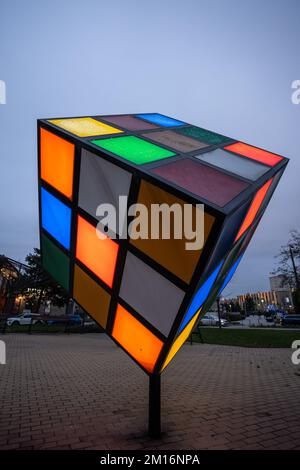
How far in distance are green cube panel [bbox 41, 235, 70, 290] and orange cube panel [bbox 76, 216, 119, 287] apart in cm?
69

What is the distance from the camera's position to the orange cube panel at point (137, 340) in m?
3.52

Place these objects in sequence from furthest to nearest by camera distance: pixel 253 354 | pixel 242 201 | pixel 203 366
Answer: pixel 253 354 → pixel 203 366 → pixel 242 201

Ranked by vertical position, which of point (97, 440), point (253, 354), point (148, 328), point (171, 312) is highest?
point (171, 312)

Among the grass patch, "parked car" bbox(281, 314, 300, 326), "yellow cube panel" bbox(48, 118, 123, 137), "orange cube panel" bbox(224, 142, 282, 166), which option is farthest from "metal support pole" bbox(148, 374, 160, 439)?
"parked car" bbox(281, 314, 300, 326)

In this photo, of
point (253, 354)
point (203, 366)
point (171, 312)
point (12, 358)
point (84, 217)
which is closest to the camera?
point (171, 312)

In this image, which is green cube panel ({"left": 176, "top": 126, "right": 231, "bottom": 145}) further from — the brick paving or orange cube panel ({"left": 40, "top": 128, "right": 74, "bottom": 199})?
the brick paving

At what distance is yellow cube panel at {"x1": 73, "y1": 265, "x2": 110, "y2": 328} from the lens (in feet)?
13.4

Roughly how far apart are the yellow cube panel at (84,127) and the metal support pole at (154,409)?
339 centimetres

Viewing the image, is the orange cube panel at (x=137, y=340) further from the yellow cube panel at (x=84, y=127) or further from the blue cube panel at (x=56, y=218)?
the yellow cube panel at (x=84, y=127)

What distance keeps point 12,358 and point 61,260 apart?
256 inches

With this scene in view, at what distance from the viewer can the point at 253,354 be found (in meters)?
10.7
